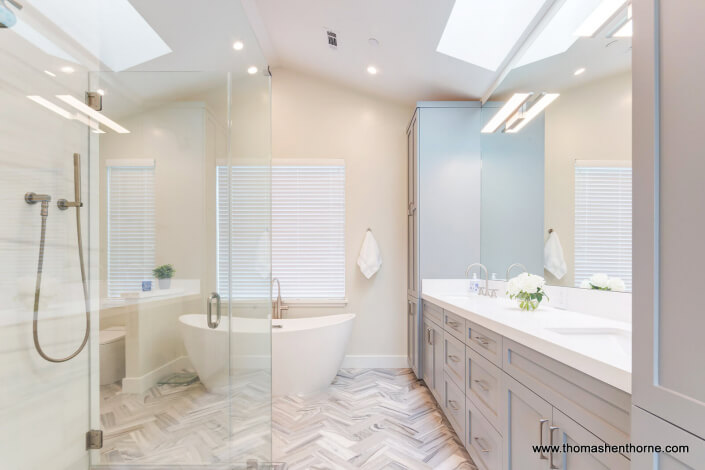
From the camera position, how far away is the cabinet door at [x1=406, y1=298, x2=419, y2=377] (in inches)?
123

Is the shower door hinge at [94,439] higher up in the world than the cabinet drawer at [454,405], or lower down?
higher up

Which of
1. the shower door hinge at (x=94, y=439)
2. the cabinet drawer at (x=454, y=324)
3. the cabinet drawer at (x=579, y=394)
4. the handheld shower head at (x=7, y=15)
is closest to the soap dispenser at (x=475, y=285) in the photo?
the cabinet drawer at (x=454, y=324)

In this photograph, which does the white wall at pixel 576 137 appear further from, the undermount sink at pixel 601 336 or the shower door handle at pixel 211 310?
the shower door handle at pixel 211 310

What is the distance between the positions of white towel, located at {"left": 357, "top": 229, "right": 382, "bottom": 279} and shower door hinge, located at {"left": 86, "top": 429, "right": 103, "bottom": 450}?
2444 mm

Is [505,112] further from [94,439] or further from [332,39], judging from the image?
[94,439]

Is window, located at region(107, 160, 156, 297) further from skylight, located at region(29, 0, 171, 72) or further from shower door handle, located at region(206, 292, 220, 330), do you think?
skylight, located at region(29, 0, 171, 72)

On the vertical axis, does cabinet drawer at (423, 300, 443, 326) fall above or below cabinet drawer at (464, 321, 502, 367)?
below

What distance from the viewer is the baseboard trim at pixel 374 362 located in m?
3.59

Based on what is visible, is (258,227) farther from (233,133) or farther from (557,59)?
(557,59)

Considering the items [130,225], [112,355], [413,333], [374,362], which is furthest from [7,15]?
[374,362]

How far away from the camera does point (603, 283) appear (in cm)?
163

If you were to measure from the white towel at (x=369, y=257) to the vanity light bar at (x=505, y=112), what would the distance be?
1.48 metres

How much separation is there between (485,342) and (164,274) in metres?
1.53

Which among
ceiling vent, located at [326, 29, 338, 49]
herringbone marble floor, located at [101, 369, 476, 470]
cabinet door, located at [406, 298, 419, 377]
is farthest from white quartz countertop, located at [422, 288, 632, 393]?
ceiling vent, located at [326, 29, 338, 49]
